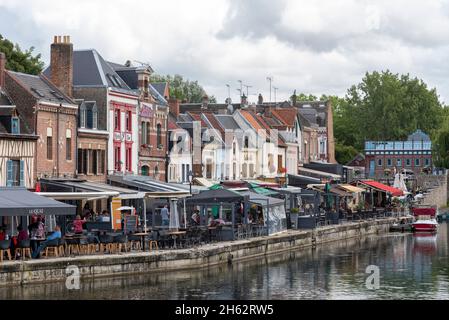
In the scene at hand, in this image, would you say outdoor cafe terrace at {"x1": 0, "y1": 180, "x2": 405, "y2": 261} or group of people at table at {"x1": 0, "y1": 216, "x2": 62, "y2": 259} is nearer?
group of people at table at {"x1": 0, "y1": 216, "x2": 62, "y2": 259}

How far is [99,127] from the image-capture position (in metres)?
65.4

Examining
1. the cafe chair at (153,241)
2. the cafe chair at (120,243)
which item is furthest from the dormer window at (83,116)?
the cafe chair at (120,243)

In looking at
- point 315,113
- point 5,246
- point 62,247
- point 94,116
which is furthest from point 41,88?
point 315,113

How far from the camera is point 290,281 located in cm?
4797

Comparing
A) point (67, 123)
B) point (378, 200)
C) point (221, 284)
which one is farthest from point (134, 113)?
point (378, 200)

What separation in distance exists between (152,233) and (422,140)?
10009cm

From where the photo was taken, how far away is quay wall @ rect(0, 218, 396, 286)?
41375 millimetres

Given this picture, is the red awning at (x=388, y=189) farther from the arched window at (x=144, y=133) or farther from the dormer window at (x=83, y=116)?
the dormer window at (x=83, y=116)

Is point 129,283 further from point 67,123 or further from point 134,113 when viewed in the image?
point 134,113

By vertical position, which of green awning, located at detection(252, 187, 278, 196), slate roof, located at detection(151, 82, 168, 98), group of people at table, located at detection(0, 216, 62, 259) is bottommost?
group of people at table, located at detection(0, 216, 62, 259)

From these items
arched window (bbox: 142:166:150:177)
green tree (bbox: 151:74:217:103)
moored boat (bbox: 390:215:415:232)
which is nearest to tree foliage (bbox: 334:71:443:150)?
green tree (bbox: 151:74:217:103)

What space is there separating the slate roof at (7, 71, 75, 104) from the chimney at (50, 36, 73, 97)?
128 centimetres

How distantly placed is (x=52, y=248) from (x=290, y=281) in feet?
35.1

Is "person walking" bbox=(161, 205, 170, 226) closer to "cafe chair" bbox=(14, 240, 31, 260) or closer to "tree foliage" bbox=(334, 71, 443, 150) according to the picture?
"cafe chair" bbox=(14, 240, 31, 260)
